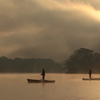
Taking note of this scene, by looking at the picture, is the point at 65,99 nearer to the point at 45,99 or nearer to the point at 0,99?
the point at 45,99

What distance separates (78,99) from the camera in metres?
36.2

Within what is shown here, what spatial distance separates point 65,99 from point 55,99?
1.29 m

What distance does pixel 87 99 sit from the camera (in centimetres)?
3656

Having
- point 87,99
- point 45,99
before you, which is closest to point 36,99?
point 45,99

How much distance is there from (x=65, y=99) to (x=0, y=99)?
8.45 m

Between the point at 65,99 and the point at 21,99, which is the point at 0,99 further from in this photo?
the point at 65,99

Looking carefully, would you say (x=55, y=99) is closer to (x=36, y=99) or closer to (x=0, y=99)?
(x=36, y=99)

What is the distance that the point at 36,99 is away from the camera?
120 ft

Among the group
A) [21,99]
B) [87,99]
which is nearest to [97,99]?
[87,99]

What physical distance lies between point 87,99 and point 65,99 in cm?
282

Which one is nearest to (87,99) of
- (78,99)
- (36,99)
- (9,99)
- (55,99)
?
(78,99)

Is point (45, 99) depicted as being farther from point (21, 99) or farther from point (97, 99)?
point (97, 99)

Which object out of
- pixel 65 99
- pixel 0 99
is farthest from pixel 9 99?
pixel 65 99

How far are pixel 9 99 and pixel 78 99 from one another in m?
8.85
